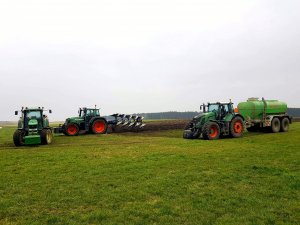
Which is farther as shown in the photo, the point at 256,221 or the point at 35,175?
the point at 35,175

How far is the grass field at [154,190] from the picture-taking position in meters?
7.05

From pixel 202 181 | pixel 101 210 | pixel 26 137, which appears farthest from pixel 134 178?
pixel 26 137

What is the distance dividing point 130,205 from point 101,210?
741 mm

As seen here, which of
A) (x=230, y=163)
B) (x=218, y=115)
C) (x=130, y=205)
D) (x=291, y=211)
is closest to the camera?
(x=291, y=211)

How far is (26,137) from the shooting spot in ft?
70.2

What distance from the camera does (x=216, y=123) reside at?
2364 centimetres

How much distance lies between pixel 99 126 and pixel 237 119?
13039 mm

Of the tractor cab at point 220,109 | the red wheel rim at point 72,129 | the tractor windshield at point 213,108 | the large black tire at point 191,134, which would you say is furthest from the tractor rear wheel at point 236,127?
the red wheel rim at point 72,129

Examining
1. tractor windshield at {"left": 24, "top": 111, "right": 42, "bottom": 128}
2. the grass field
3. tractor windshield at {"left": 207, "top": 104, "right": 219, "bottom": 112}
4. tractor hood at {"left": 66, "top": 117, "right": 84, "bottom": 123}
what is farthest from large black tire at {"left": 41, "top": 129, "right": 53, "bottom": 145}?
tractor windshield at {"left": 207, "top": 104, "right": 219, "bottom": 112}

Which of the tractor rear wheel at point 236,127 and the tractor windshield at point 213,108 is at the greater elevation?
the tractor windshield at point 213,108

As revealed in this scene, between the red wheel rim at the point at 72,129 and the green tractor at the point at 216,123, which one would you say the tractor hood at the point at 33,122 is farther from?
the green tractor at the point at 216,123

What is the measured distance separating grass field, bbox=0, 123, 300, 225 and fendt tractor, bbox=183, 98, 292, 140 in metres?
9.48

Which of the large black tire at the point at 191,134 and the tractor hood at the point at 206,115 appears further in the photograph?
the tractor hood at the point at 206,115

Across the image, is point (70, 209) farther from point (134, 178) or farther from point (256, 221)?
point (256, 221)
